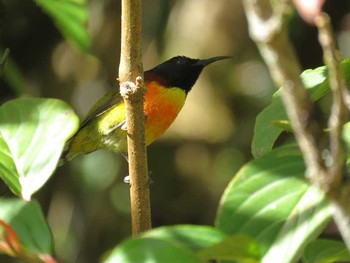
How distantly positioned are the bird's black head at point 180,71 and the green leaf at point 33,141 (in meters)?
2.69

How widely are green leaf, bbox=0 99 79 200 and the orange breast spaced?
6.99ft

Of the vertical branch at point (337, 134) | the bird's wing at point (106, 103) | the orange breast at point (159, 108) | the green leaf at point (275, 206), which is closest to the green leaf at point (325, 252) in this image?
the green leaf at point (275, 206)

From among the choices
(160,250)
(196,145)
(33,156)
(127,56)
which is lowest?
(160,250)

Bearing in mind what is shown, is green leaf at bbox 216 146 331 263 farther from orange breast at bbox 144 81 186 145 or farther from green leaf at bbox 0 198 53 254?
orange breast at bbox 144 81 186 145

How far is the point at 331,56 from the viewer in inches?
32.0

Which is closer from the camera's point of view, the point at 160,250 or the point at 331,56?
the point at 331,56

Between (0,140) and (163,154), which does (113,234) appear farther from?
(0,140)

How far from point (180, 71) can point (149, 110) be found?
0.52 metres

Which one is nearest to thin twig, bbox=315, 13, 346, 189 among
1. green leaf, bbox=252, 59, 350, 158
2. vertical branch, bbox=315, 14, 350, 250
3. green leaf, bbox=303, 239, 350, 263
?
vertical branch, bbox=315, 14, 350, 250

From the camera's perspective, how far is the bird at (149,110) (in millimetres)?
3982

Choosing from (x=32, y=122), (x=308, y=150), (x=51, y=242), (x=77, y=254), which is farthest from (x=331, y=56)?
(x=77, y=254)

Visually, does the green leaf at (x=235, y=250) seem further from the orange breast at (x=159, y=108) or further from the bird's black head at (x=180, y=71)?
the bird's black head at (x=180, y=71)

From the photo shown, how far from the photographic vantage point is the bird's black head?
4.36 meters

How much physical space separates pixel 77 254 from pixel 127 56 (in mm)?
3965
